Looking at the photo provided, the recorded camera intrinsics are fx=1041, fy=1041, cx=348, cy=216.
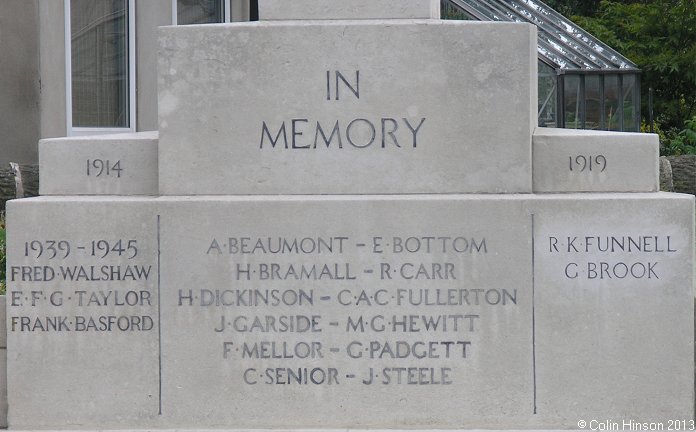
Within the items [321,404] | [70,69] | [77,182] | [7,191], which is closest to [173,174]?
[77,182]

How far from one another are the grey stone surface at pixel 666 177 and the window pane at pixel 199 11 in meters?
6.84

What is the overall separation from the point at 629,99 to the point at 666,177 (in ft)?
5.70

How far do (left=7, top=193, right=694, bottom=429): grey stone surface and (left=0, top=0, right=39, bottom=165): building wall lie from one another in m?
6.32

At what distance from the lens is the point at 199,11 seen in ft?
51.0

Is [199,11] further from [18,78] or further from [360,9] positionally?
[360,9]

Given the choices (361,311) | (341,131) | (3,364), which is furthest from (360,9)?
(3,364)

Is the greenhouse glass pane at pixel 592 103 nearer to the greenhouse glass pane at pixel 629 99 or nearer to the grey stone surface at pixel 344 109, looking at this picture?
the greenhouse glass pane at pixel 629 99

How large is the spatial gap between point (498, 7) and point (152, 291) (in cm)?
1004

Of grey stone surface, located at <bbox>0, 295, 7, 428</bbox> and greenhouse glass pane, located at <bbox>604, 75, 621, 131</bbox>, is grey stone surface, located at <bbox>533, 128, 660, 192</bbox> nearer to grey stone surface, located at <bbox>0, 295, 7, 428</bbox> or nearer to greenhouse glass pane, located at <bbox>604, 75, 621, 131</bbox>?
grey stone surface, located at <bbox>0, 295, 7, 428</bbox>

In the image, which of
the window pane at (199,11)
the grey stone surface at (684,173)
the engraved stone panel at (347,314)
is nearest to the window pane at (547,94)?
the grey stone surface at (684,173)

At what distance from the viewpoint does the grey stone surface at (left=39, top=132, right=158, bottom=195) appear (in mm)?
6012

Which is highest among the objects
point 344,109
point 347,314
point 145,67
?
point 145,67

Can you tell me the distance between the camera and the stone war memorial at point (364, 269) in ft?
18.8

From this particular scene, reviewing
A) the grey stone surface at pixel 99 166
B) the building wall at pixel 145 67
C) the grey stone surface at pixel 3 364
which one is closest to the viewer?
the grey stone surface at pixel 3 364
